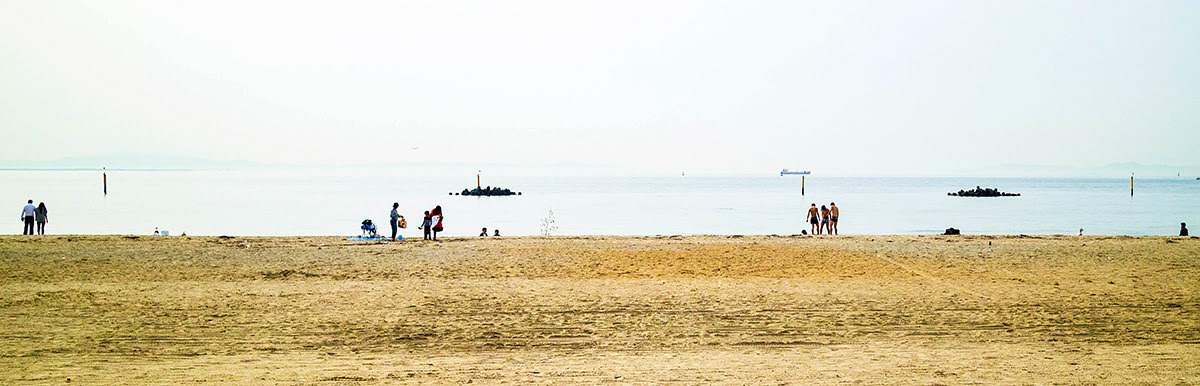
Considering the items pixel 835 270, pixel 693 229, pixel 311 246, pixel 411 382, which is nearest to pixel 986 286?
pixel 835 270

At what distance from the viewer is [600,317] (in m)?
10.5

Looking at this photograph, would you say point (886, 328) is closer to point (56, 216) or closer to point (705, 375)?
point (705, 375)

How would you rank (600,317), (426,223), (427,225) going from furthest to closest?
(426,223)
(427,225)
(600,317)

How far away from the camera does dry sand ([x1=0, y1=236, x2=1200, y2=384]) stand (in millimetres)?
7977

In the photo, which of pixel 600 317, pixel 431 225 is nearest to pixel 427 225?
pixel 431 225

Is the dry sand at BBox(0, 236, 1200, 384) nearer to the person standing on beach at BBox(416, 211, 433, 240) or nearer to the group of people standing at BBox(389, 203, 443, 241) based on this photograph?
the group of people standing at BBox(389, 203, 443, 241)

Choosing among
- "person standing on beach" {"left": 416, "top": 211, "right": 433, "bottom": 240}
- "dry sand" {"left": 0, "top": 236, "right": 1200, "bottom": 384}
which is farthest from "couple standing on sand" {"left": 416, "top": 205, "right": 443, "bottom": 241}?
"dry sand" {"left": 0, "top": 236, "right": 1200, "bottom": 384}

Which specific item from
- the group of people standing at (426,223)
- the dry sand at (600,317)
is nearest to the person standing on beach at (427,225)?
the group of people standing at (426,223)

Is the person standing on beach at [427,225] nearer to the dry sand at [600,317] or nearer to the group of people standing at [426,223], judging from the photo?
the group of people standing at [426,223]

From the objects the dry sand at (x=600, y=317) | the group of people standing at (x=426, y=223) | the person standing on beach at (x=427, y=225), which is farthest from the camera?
the person standing on beach at (x=427, y=225)

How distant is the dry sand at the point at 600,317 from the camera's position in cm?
798

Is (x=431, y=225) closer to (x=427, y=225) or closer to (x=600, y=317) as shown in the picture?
(x=427, y=225)

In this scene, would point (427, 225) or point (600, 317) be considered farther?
point (427, 225)

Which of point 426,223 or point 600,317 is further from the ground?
point 426,223
